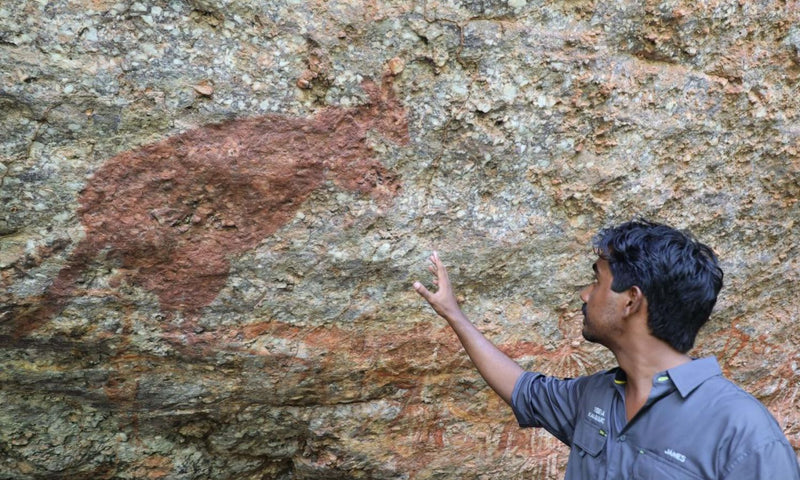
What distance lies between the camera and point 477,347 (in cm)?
218

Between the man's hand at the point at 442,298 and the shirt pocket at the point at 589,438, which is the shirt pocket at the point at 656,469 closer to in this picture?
the shirt pocket at the point at 589,438

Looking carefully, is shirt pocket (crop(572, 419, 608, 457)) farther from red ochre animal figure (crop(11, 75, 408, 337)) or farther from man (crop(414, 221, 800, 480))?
red ochre animal figure (crop(11, 75, 408, 337))

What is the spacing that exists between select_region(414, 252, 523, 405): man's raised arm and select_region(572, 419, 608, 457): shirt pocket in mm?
269

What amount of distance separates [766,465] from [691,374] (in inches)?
10.7

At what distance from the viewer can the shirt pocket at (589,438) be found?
5.92 feet

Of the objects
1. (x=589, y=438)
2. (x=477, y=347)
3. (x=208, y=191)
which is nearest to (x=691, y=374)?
(x=589, y=438)

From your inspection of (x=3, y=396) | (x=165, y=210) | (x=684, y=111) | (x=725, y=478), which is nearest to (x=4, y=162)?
(x=165, y=210)

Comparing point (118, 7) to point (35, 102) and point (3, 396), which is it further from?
point (3, 396)

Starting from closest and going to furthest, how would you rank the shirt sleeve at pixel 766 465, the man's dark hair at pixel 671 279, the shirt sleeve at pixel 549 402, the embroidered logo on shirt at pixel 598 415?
the shirt sleeve at pixel 766 465 < the man's dark hair at pixel 671 279 < the embroidered logo on shirt at pixel 598 415 < the shirt sleeve at pixel 549 402

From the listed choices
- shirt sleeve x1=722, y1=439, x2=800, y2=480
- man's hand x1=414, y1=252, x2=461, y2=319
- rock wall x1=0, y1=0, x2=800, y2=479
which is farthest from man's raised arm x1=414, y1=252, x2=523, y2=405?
shirt sleeve x1=722, y1=439, x2=800, y2=480

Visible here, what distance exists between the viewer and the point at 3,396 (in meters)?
2.45

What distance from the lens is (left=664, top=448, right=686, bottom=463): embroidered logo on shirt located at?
1.60 meters

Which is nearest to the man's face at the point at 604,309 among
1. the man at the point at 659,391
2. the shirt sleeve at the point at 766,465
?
the man at the point at 659,391

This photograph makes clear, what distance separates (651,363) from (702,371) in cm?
12
